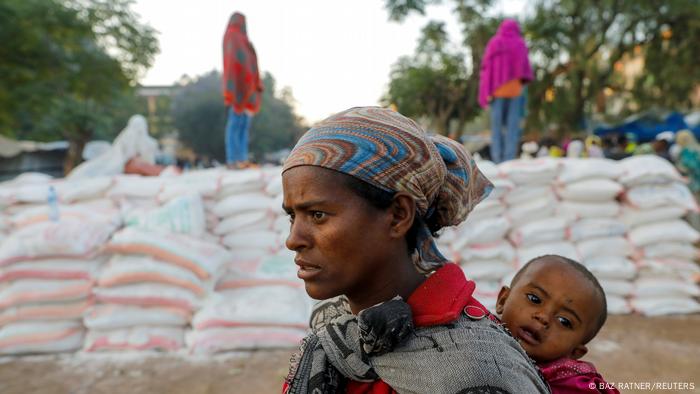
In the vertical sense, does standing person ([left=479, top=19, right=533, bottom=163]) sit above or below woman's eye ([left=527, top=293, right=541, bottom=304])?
above

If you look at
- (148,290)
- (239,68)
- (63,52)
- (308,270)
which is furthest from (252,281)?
(63,52)

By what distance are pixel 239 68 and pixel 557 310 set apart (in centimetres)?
390

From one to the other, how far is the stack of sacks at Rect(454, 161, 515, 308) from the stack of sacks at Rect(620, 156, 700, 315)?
1.04 meters

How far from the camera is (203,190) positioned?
3.40 meters

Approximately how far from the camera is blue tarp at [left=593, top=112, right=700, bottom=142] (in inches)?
502

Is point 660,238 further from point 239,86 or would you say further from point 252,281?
point 239,86

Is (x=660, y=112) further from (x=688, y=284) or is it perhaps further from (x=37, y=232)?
(x=37, y=232)

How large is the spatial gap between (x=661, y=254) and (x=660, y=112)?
36.7 ft

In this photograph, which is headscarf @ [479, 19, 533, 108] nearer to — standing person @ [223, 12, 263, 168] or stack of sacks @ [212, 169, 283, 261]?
standing person @ [223, 12, 263, 168]

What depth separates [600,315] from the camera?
1.20 metres

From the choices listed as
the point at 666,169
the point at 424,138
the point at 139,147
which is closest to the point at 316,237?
the point at 424,138

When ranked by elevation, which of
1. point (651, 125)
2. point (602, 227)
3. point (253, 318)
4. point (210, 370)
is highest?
point (651, 125)

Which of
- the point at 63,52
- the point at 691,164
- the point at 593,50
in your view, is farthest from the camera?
the point at 593,50

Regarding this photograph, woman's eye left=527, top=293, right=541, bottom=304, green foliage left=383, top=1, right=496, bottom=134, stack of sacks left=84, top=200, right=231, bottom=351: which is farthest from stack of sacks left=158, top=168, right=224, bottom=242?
green foliage left=383, top=1, right=496, bottom=134
